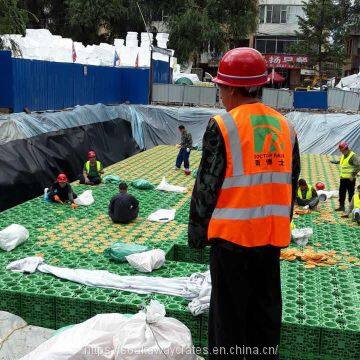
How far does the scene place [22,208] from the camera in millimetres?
8578

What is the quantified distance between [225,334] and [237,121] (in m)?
1.17

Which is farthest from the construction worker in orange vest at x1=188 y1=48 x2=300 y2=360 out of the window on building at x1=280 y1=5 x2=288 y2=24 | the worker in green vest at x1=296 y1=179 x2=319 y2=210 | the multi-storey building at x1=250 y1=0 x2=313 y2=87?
the window on building at x1=280 y1=5 x2=288 y2=24

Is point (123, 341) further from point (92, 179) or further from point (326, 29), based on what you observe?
point (326, 29)

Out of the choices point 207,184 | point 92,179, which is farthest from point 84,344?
point 92,179

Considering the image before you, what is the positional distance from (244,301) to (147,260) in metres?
3.00

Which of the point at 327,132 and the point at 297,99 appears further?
the point at 297,99

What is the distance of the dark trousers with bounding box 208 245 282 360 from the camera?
2.67m

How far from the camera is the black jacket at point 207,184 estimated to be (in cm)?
258

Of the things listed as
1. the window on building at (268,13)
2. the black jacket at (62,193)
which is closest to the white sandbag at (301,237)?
the black jacket at (62,193)

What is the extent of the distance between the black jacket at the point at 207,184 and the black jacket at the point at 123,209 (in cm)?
515

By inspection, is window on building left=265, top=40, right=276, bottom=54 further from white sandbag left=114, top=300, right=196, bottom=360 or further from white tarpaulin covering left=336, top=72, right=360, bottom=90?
white sandbag left=114, top=300, right=196, bottom=360

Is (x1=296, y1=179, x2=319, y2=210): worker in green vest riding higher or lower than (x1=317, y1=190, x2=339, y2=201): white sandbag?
higher

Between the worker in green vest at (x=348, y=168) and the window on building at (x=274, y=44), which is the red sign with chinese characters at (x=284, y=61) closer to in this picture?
the window on building at (x=274, y=44)

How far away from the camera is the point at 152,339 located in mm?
3428
